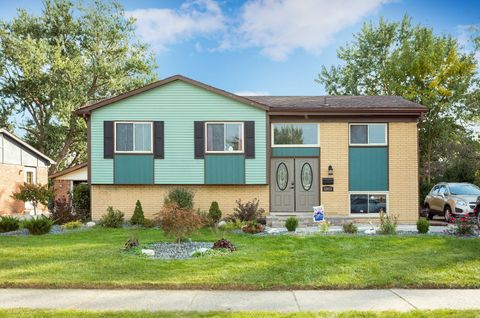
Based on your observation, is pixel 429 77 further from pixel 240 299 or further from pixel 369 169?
pixel 240 299

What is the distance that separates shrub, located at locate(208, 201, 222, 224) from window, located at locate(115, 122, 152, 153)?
3.23 m

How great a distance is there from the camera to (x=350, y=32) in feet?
A: 130

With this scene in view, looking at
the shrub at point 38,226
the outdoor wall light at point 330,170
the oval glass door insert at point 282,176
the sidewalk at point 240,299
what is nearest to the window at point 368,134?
the outdoor wall light at point 330,170

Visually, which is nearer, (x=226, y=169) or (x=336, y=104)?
(x=226, y=169)

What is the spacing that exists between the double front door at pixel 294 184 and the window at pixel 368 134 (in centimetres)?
175

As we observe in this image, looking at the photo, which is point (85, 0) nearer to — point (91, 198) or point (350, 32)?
point (350, 32)

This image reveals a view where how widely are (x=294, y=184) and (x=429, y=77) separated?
1948 centimetres

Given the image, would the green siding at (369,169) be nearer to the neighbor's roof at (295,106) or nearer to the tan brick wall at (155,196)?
the neighbor's roof at (295,106)

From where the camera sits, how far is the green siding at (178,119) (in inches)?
722

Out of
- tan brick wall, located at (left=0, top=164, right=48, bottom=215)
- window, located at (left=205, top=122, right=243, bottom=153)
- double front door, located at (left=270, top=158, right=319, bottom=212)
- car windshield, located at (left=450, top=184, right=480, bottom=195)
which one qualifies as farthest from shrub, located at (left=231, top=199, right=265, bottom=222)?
tan brick wall, located at (left=0, top=164, right=48, bottom=215)

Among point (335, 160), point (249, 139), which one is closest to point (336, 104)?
point (335, 160)

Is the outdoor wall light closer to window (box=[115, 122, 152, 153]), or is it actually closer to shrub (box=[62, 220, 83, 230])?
window (box=[115, 122, 152, 153])

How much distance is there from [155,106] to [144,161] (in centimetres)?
213

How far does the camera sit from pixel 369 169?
18.6m
